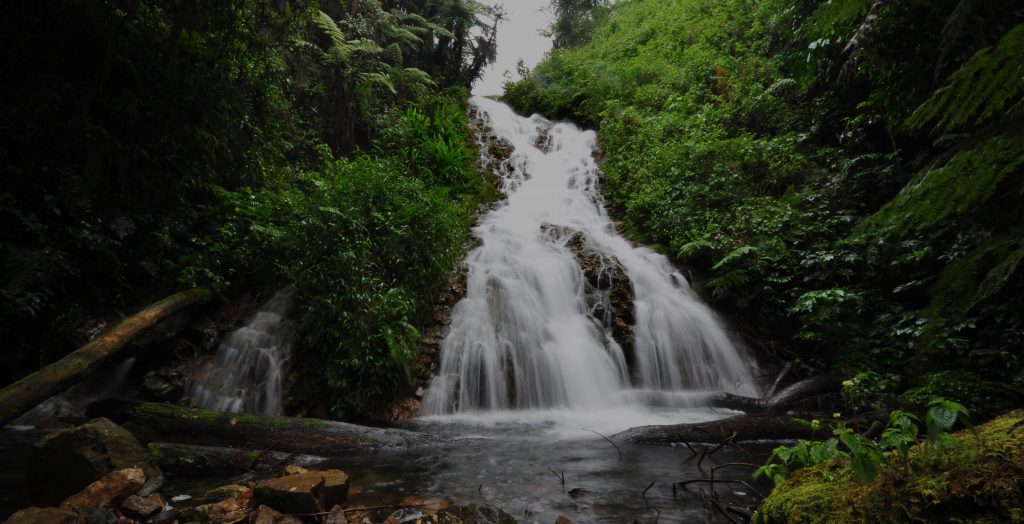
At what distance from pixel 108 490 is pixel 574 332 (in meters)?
6.33

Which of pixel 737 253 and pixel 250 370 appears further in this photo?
pixel 737 253

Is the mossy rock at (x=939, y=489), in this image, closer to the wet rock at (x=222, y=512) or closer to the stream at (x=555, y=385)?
the stream at (x=555, y=385)

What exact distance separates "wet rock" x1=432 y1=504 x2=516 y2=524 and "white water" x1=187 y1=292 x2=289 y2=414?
13.7 feet

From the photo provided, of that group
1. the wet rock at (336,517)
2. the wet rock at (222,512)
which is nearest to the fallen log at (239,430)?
the wet rock at (222,512)

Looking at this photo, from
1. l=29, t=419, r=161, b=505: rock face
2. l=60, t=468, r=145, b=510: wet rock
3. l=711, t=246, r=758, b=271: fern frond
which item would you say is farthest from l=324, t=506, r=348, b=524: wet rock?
l=711, t=246, r=758, b=271: fern frond

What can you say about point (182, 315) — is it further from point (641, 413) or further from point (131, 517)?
point (641, 413)

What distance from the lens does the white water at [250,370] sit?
5688 millimetres

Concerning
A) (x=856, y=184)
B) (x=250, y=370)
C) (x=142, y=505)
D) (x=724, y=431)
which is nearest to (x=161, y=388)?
(x=250, y=370)

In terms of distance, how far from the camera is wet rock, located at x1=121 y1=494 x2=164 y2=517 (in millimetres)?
2953

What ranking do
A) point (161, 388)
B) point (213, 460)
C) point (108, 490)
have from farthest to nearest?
point (161, 388)
point (213, 460)
point (108, 490)

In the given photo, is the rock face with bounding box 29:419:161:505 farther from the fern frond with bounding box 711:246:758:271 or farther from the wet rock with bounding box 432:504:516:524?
the fern frond with bounding box 711:246:758:271

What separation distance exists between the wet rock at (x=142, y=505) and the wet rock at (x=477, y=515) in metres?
Result: 2.06

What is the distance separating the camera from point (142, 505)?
300cm

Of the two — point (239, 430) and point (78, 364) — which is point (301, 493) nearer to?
point (239, 430)
